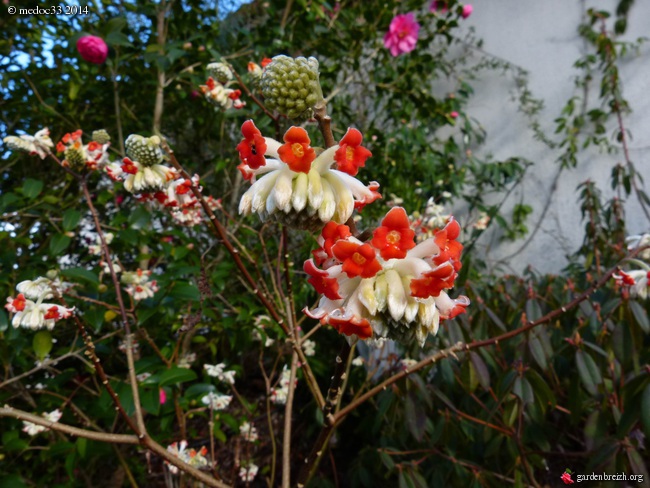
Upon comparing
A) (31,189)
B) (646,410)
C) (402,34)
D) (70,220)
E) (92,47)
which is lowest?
(646,410)

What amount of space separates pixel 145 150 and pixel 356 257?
575 mm

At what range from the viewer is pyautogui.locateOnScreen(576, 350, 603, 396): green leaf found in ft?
2.96

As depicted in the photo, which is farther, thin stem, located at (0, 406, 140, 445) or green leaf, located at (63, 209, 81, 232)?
green leaf, located at (63, 209, 81, 232)

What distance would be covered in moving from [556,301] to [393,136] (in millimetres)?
1084

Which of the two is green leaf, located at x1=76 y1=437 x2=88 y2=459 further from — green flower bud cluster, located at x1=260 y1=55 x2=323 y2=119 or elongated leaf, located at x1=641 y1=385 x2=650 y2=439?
elongated leaf, located at x1=641 y1=385 x2=650 y2=439

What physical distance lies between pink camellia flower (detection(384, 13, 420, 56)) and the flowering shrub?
14 millimetres

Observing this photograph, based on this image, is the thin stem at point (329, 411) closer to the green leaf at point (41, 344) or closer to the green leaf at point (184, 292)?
the green leaf at point (184, 292)

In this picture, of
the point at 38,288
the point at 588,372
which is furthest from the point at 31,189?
the point at 588,372

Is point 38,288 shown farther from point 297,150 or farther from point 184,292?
point 297,150

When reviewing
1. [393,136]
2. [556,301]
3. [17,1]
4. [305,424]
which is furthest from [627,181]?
[17,1]

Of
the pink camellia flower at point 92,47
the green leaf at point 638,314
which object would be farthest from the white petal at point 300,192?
the pink camellia flower at point 92,47

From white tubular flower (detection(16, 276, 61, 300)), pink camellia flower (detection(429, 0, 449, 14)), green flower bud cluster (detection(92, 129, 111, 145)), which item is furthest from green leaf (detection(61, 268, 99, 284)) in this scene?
pink camellia flower (detection(429, 0, 449, 14))

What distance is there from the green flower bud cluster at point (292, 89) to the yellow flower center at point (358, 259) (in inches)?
6.3

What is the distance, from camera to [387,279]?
0.42 meters
